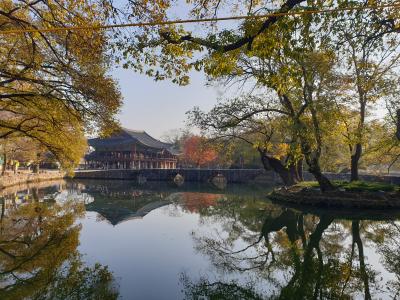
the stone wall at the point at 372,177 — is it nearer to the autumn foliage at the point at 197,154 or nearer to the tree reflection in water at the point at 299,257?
the autumn foliage at the point at 197,154

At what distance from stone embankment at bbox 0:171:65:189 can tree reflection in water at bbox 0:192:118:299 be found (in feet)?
63.3

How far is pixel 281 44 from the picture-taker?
18.5ft

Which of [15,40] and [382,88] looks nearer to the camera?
[15,40]

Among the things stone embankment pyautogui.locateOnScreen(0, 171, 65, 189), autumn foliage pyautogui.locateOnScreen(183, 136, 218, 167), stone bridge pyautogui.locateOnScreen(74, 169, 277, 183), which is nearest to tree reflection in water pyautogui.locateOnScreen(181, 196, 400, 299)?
stone embankment pyautogui.locateOnScreen(0, 171, 65, 189)

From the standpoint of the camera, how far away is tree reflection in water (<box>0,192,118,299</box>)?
585cm

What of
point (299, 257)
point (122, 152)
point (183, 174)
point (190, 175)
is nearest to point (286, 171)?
point (299, 257)

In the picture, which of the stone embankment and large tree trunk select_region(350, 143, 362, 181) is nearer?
large tree trunk select_region(350, 143, 362, 181)

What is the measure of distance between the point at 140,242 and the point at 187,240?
1629mm

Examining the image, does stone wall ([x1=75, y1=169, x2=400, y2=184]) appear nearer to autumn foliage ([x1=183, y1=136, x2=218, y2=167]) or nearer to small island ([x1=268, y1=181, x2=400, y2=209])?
autumn foliage ([x1=183, y1=136, x2=218, y2=167])

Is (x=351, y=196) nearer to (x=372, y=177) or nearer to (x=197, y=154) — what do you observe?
(x=372, y=177)

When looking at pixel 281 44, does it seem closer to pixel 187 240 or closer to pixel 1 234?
pixel 187 240

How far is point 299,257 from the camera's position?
875 cm

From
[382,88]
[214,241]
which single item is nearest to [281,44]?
[214,241]

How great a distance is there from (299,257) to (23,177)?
3366 centimetres
